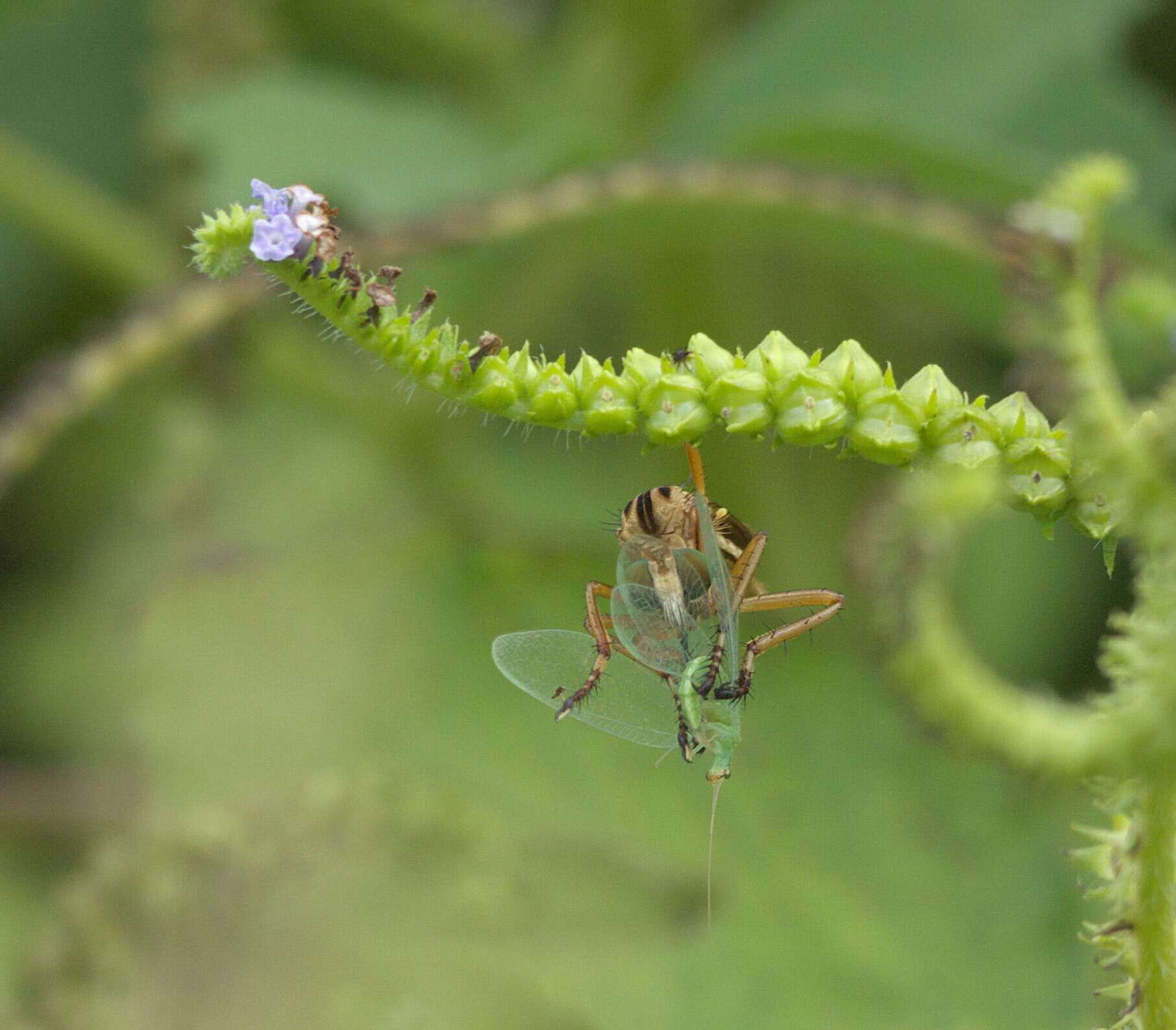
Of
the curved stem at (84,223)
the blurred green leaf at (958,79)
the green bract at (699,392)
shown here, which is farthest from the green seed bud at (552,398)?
the curved stem at (84,223)

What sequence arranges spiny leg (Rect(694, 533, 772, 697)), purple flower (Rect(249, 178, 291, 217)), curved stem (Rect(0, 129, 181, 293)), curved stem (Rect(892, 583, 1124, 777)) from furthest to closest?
curved stem (Rect(0, 129, 181, 293)) → spiny leg (Rect(694, 533, 772, 697)) → purple flower (Rect(249, 178, 291, 217)) → curved stem (Rect(892, 583, 1124, 777))

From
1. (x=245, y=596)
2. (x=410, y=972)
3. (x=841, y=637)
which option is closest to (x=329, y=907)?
(x=410, y=972)

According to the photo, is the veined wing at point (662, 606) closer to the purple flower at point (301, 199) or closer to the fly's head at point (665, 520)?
the fly's head at point (665, 520)

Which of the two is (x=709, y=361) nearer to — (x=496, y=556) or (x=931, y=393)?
(x=931, y=393)

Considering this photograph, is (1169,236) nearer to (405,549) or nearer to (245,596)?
(405,549)

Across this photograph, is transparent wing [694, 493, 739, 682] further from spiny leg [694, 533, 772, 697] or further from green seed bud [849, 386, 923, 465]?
green seed bud [849, 386, 923, 465]

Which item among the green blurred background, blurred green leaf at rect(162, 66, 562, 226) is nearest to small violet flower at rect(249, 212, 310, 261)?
the green blurred background
